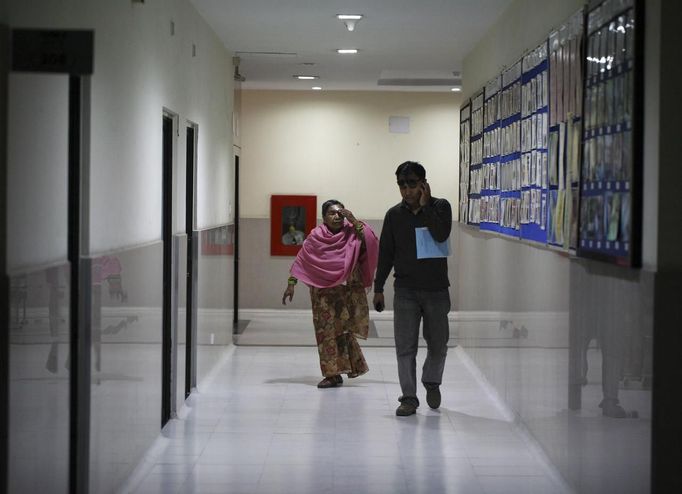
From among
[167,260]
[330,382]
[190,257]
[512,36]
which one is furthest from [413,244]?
[330,382]

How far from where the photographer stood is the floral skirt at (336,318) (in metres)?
9.12

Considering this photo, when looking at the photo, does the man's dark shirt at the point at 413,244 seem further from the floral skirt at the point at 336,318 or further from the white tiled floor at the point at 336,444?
the floral skirt at the point at 336,318

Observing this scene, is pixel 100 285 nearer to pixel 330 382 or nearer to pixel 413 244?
pixel 413 244

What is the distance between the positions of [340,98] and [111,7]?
10704 mm

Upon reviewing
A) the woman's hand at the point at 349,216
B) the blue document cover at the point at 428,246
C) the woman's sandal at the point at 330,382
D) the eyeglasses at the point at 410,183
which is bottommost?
the woman's sandal at the point at 330,382

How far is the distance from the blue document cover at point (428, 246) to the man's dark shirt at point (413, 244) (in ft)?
0.10

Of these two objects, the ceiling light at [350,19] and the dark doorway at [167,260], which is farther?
the ceiling light at [350,19]

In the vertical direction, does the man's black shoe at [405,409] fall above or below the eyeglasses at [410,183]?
below

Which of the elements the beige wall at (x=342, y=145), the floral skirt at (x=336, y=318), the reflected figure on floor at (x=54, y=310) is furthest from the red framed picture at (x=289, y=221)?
the reflected figure on floor at (x=54, y=310)

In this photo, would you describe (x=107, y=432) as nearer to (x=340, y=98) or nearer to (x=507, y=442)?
(x=507, y=442)

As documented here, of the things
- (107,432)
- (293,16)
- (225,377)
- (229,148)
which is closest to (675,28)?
(107,432)

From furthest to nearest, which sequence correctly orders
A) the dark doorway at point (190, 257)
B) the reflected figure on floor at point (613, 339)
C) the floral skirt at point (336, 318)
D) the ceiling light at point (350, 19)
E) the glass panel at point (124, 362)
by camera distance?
the floral skirt at point (336, 318) < the ceiling light at point (350, 19) < the dark doorway at point (190, 257) < the glass panel at point (124, 362) < the reflected figure on floor at point (613, 339)

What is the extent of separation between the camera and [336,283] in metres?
9.02

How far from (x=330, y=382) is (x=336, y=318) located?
512 millimetres
